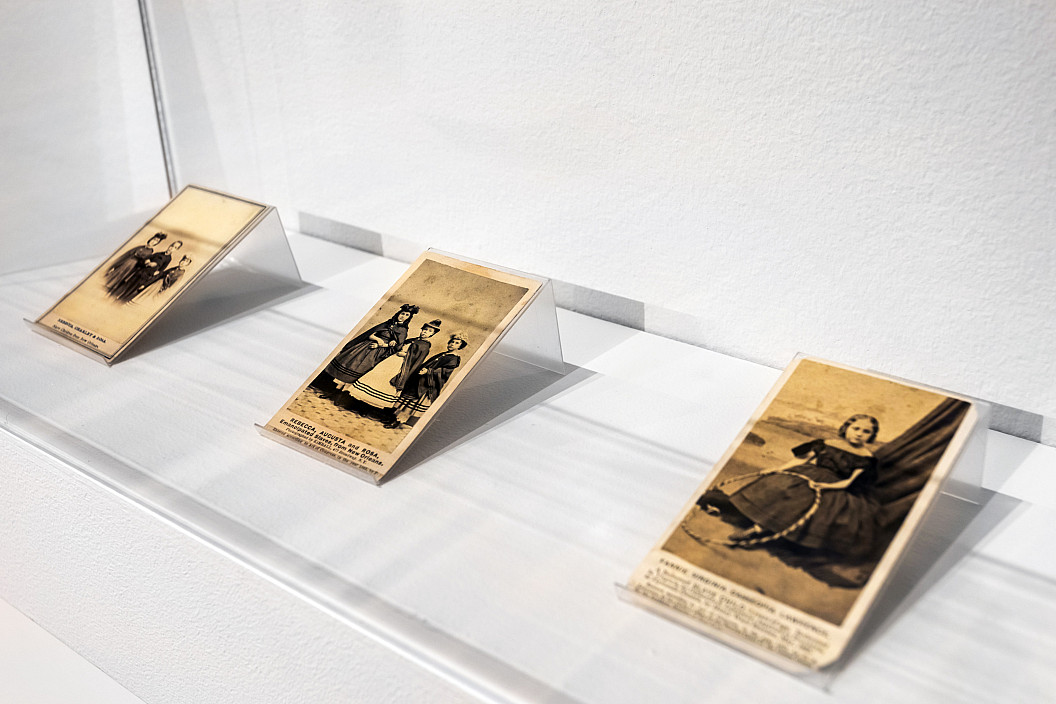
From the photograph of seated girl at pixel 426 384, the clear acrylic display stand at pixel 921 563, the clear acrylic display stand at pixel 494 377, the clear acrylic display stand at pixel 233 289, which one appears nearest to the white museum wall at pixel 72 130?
the clear acrylic display stand at pixel 233 289

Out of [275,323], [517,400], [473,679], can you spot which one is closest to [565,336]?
[517,400]

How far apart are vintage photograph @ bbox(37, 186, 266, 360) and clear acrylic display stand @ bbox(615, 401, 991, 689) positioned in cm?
80

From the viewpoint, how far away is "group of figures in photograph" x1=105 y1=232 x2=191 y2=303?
1288 millimetres

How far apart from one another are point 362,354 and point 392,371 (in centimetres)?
6

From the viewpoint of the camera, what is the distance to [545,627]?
76cm

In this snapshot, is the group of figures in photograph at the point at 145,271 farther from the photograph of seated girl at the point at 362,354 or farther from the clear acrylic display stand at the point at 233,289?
the photograph of seated girl at the point at 362,354

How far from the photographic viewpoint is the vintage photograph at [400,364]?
994mm

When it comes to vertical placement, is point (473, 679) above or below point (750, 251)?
below

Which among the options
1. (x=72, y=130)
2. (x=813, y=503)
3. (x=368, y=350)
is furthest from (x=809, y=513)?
(x=72, y=130)

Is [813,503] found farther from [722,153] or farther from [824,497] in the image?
[722,153]

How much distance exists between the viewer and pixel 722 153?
3.66 ft

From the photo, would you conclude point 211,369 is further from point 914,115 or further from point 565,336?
point 914,115

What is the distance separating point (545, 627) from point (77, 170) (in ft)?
4.18

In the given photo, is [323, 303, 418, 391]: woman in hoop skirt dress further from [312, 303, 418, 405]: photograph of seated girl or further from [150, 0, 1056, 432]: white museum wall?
[150, 0, 1056, 432]: white museum wall
